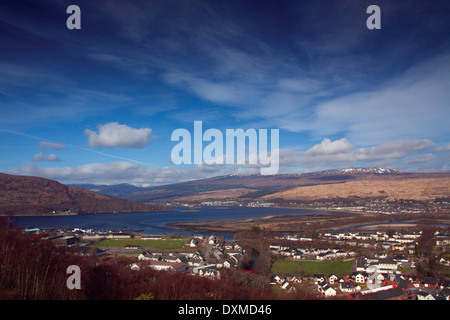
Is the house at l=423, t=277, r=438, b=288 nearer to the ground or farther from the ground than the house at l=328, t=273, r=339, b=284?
farther from the ground

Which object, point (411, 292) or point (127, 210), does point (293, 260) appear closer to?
point (411, 292)

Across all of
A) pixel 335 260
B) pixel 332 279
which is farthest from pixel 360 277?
pixel 335 260

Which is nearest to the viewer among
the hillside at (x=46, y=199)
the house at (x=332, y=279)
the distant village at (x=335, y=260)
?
the distant village at (x=335, y=260)

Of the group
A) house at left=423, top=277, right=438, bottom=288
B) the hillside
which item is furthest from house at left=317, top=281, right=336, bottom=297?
the hillside

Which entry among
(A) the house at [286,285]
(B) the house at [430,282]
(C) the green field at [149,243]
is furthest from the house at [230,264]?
(B) the house at [430,282]

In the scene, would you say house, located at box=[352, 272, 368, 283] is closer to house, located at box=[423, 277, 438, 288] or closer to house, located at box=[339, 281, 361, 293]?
house, located at box=[339, 281, 361, 293]

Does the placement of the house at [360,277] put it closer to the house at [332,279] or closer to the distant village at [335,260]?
the distant village at [335,260]

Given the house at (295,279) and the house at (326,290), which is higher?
the house at (326,290)
